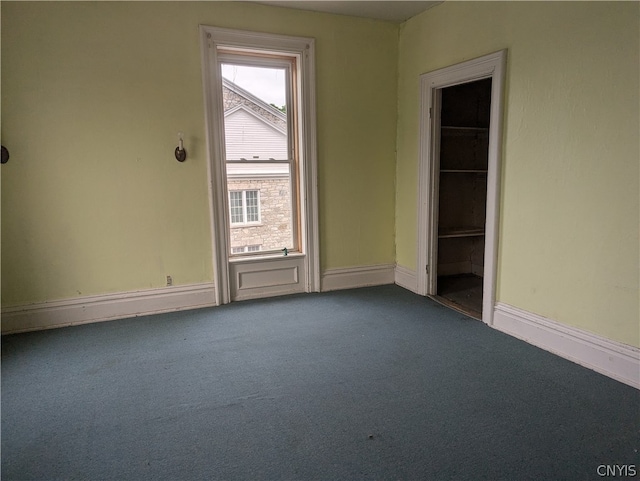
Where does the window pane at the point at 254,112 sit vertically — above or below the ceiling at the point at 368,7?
below

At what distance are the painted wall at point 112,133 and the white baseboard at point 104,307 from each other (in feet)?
0.24

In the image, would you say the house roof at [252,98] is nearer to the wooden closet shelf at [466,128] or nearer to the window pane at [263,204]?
the window pane at [263,204]

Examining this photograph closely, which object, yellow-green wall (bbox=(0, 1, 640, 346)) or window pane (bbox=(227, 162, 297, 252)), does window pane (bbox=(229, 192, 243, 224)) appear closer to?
window pane (bbox=(227, 162, 297, 252))

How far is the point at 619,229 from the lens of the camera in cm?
253

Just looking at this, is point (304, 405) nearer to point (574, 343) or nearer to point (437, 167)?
point (574, 343)

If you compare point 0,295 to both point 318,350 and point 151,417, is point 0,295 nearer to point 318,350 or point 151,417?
point 151,417

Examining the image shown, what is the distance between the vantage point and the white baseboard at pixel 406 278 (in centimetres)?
449

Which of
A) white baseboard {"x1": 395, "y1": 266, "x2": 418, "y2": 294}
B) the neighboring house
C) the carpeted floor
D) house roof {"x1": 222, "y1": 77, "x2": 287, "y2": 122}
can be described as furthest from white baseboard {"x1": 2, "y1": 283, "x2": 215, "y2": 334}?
white baseboard {"x1": 395, "y1": 266, "x2": 418, "y2": 294}

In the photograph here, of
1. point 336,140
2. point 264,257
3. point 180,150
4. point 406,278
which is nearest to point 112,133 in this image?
point 180,150

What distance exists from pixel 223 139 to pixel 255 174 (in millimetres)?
469

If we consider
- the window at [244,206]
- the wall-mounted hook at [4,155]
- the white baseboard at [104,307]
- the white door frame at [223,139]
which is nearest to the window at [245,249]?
the white door frame at [223,139]

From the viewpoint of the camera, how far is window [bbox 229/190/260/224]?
4.14 meters

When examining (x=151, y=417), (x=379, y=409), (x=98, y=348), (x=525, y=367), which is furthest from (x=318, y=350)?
(x=98, y=348)

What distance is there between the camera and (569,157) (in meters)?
2.79
